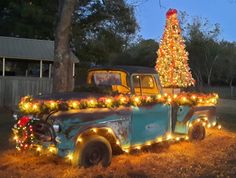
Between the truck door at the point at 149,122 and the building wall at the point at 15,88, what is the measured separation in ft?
39.9

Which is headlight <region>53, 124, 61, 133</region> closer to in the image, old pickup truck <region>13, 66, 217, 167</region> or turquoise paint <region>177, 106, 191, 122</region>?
old pickup truck <region>13, 66, 217, 167</region>

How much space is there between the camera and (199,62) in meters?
45.3

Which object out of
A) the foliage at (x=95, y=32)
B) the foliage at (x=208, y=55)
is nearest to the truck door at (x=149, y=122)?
the foliage at (x=95, y=32)

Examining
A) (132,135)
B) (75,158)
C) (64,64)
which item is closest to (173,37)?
(64,64)

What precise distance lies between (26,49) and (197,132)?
13.1 meters

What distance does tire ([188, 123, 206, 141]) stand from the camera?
10745 millimetres

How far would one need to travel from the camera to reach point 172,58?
18.3 meters

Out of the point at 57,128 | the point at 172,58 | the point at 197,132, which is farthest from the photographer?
the point at 172,58

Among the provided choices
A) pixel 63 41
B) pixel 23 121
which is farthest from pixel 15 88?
pixel 23 121

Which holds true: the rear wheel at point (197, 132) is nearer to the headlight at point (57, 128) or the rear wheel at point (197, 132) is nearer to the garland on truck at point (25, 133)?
the headlight at point (57, 128)

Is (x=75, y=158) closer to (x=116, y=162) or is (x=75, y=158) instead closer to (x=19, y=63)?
(x=116, y=162)

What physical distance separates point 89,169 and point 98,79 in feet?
8.68

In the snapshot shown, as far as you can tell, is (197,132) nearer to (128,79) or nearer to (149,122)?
(149,122)

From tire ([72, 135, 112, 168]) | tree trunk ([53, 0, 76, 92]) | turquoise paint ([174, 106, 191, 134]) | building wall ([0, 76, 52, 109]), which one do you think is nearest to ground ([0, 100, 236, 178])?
tire ([72, 135, 112, 168])
